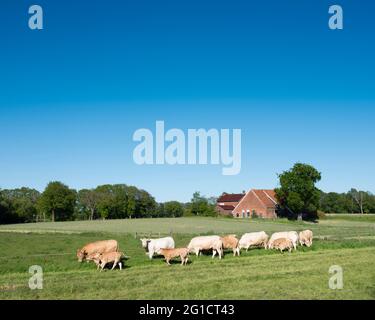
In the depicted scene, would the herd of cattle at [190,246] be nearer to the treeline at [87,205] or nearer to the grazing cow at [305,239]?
the grazing cow at [305,239]

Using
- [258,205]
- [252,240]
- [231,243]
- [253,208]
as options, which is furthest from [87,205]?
[231,243]

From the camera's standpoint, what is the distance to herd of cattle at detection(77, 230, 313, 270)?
22672 millimetres

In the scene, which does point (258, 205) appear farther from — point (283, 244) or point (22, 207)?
point (283, 244)

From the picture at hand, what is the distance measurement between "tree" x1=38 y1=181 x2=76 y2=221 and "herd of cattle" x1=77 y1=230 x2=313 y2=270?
87.5 metres

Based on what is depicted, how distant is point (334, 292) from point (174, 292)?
5452 millimetres

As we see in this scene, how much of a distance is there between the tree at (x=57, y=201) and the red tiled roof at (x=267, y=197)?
47.6m

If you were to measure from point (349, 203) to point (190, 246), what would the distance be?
114m

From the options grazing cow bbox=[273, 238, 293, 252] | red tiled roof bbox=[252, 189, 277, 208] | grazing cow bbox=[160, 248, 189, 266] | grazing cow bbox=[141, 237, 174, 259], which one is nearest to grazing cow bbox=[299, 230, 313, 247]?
A: grazing cow bbox=[273, 238, 293, 252]

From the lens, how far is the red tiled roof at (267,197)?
323 ft

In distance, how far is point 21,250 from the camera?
96.2 feet

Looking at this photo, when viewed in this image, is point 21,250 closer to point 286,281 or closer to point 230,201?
point 286,281

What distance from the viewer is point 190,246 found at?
27.4 meters
